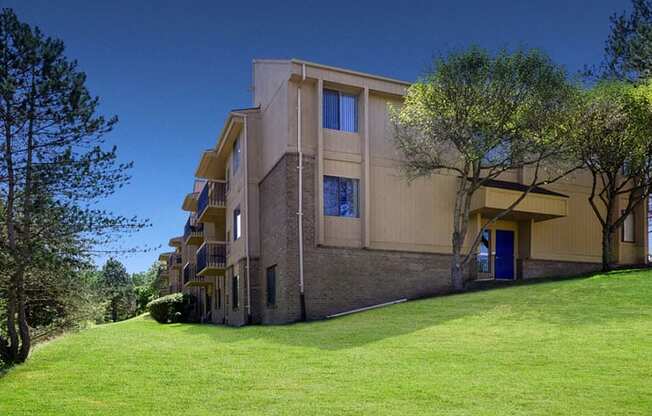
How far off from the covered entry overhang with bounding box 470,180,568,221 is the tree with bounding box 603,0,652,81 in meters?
5.82

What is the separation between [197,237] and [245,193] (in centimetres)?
1411

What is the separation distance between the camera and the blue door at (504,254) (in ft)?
86.5

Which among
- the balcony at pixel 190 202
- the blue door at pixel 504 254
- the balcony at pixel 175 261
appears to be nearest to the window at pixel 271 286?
the blue door at pixel 504 254

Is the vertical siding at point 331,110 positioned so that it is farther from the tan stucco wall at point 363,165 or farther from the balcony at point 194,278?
the balcony at point 194,278

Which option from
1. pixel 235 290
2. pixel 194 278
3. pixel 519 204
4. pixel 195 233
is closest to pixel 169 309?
pixel 194 278

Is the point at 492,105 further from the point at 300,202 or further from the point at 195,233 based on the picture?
the point at 195,233

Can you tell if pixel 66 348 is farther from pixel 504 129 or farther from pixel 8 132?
pixel 504 129

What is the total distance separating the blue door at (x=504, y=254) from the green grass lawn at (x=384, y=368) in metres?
9.39

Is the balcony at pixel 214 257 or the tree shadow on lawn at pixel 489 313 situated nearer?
the tree shadow on lawn at pixel 489 313

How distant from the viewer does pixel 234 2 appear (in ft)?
94.7

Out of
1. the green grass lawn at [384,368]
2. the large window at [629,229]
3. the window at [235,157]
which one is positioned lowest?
the green grass lawn at [384,368]

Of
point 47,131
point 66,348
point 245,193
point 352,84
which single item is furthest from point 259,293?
point 47,131

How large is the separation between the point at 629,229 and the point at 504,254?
22.5ft

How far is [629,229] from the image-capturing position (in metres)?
29.2
